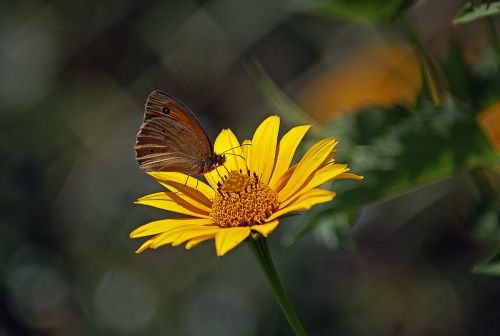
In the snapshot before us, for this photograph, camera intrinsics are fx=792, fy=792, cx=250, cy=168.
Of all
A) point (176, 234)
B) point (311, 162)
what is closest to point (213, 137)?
point (311, 162)

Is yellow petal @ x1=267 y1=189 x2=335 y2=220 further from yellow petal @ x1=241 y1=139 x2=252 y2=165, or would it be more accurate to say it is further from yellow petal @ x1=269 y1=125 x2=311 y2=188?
yellow petal @ x1=241 y1=139 x2=252 y2=165

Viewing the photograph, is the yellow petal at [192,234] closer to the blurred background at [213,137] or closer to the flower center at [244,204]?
the flower center at [244,204]

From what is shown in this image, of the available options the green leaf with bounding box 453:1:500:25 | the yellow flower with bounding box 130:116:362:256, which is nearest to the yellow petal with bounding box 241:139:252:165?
the yellow flower with bounding box 130:116:362:256

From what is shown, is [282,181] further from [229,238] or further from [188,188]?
[229,238]

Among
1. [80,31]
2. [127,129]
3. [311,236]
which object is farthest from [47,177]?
[311,236]

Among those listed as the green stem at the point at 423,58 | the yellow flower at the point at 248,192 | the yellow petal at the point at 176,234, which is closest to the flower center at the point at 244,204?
the yellow flower at the point at 248,192

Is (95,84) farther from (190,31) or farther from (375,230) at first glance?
(375,230)

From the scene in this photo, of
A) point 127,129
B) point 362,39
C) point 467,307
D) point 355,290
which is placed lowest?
point 467,307
